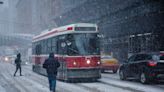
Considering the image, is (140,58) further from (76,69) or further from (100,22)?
(100,22)

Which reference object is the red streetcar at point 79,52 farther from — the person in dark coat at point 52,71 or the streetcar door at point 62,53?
the person in dark coat at point 52,71

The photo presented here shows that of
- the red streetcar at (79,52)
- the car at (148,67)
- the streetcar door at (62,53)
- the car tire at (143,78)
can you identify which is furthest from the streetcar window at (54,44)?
the car tire at (143,78)

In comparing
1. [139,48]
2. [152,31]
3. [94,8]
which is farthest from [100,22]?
[152,31]

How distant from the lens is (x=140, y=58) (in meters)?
20.4

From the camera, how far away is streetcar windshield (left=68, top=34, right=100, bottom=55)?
820 inches

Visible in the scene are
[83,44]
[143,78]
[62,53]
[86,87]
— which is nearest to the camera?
[86,87]

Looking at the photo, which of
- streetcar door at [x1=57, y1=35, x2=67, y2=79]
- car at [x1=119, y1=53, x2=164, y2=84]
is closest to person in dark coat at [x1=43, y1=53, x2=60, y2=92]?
streetcar door at [x1=57, y1=35, x2=67, y2=79]

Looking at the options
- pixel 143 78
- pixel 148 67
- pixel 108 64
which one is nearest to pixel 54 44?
pixel 143 78

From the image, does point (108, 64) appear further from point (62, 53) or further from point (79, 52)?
point (79, 52)

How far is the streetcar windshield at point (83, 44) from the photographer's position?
68.3 feet

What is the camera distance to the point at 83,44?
21.0m

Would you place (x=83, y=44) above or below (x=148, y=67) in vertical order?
above

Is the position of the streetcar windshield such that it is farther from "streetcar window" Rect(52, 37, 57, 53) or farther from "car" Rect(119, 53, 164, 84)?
"car" Rect(119, 53, 164, 84)

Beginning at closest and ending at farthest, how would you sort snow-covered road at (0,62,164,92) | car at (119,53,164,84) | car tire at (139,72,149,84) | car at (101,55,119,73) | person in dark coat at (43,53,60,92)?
person in dark coat at (43,53,60,92) → snow-covered road at (0,62,164,92) → car at (119,53,164,84) → car tire at (139,72,149,84) → car at (101,55,119,73)
